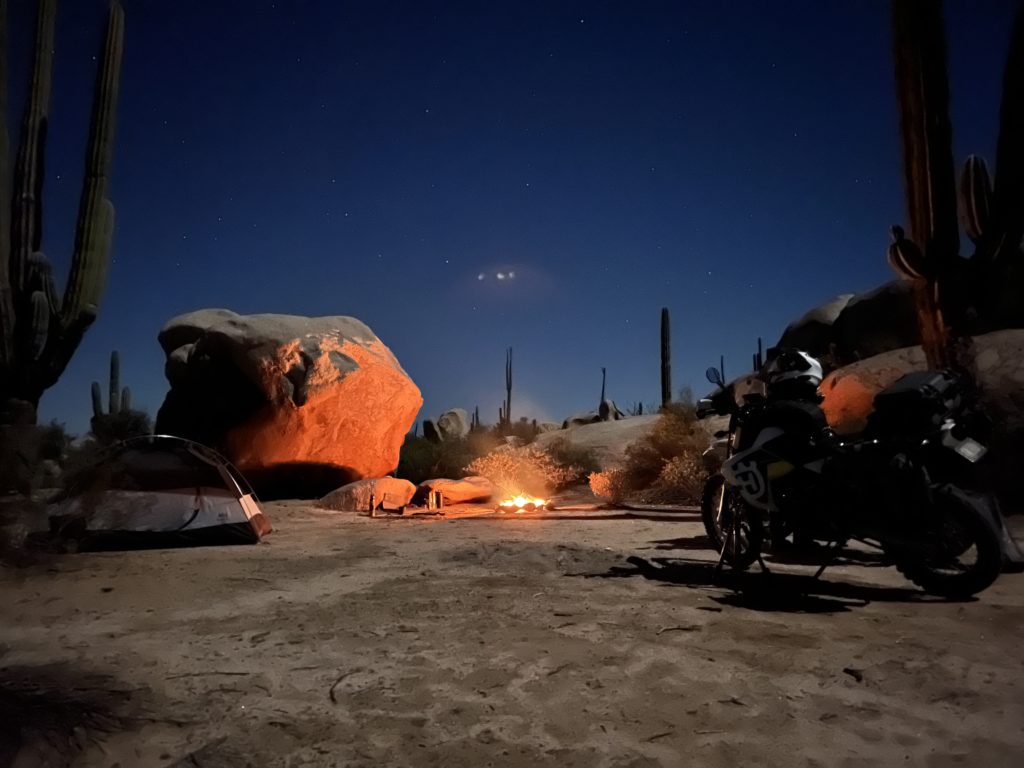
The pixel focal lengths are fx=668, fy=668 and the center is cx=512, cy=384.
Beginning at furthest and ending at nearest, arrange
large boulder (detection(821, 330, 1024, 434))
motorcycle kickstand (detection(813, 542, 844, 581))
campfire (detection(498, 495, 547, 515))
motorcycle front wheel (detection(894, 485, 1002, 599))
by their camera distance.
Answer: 1. campfire (detection(498, 495, 547, 515))
2. large boulder (detection(821, 330, 1024, 434))
3. motorcycle kickstand (detection(813, 542, 844, 581))
4. motorcycle front wheel (detection(894, 485, 1002, 599))

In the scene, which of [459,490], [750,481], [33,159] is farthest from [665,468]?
[33,159]

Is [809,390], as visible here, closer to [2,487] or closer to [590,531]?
[590,531]

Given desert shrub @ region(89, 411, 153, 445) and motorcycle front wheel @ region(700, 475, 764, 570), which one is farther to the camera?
desert shrub @ region(89, 411, 153, 445)

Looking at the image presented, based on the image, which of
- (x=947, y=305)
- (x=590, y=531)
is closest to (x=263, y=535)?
(x=590, y=531)

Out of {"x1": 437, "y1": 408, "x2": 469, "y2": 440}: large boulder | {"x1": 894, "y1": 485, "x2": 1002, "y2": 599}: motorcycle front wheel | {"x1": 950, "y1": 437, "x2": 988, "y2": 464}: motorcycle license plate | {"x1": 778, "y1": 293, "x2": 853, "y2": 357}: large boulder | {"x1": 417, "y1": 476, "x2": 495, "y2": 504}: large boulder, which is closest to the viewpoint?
{"x1": 894, "y1": 485, "x2": 1002, "y2": 599}: motorcycle front wheel

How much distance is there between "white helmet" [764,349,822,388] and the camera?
480 centimetres

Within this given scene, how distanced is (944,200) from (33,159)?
35.2 feet

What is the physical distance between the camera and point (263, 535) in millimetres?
7121

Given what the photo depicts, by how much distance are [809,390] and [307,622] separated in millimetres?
3671

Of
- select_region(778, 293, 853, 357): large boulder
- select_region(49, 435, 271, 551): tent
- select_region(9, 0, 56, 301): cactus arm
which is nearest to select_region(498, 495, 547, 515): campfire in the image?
select_region(49, 435, 271, 551): tent

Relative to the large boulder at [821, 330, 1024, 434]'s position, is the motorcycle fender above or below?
below

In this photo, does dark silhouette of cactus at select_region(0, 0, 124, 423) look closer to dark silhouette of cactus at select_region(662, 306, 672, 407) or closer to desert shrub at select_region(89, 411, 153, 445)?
desert shrub at select_region(89, 411, 153, 445)

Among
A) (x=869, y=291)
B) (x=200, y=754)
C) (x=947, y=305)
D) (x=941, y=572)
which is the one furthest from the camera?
(x=869, y=291)

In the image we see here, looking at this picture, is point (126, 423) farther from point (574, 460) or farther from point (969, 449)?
point (969, 449)
